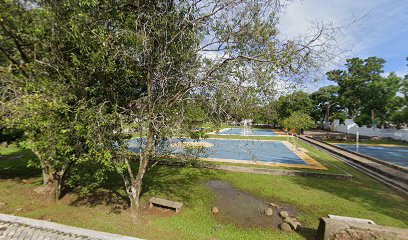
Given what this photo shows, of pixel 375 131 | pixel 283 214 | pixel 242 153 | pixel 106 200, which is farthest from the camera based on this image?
pixel 375 131

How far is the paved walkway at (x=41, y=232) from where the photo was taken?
457cm

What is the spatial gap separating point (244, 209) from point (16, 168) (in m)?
12.0

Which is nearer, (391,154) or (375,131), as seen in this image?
(391,154)

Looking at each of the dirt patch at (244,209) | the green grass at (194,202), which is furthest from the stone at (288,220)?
the green grass at (194,202)

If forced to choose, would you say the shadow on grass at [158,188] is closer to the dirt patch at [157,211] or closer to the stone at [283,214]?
the dirt patch at [157,211]

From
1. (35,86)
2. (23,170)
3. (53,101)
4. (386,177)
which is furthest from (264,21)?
(23,170)

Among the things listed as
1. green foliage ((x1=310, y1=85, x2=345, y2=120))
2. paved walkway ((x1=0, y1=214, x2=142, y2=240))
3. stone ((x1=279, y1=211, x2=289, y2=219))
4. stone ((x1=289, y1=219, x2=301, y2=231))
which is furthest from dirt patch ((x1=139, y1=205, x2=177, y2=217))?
green foliage ((x1=310, y1=85, x2=345, y2=120))

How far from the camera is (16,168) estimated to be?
1134cm

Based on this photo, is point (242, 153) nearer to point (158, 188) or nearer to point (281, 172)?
point (281, 172)

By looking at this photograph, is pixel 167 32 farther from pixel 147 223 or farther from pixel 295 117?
pixel 295 117

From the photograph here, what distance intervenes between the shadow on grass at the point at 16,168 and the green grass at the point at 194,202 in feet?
0.14

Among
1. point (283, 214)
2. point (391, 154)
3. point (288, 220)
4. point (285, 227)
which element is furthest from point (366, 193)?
point (391, 154)

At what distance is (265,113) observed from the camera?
5.28 meters

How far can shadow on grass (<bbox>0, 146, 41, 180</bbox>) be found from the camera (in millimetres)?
10109
